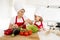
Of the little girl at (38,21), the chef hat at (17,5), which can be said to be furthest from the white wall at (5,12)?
the little girl at (38,21)

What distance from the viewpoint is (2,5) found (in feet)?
6.77

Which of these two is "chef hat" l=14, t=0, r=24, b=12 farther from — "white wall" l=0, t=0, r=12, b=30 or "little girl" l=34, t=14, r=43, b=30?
"little girl" l=34, t=14, r=43, b=30

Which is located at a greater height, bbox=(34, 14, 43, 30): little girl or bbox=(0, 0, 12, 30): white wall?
bbox=(0, 0, 12, 30): white wall

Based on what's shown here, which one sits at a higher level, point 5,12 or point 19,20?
point 5,12

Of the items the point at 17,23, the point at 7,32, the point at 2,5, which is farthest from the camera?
the point at 2,5

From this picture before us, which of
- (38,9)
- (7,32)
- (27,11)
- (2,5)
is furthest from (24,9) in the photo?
(7,32)

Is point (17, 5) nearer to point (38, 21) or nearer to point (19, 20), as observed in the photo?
point (19, 20)

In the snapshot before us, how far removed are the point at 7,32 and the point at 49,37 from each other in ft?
1.49

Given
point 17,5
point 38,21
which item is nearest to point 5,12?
point 17,5

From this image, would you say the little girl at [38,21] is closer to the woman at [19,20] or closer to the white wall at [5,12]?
the woman at [19,20]

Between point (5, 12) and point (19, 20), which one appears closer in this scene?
point (19, 20)

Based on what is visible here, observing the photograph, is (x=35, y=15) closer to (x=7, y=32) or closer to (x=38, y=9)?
(x=38, y=9)

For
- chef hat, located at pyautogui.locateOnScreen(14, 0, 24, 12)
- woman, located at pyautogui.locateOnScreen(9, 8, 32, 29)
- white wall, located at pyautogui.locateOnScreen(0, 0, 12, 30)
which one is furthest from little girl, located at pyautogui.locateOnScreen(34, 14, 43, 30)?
white wall, located at pyautogui.locateOnScreen(0, 0, 12, 30)

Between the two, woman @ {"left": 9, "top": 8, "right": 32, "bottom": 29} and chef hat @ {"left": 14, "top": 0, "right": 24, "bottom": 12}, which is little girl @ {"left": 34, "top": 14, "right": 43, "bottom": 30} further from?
chef hat @ {"left": 14, "top": 0, "right": 24, "bottom": 12}
